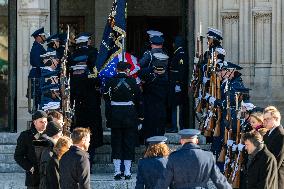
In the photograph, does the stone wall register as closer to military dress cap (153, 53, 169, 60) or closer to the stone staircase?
military dress cap (153, 53, 169, 60)

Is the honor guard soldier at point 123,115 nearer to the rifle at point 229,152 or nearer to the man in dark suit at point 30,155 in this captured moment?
the rifle at point 229,152

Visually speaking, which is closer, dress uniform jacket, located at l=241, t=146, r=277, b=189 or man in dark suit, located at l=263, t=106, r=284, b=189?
dress uniform jacket, located at l=241, t=146, r=277, b=189

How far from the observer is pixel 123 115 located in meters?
17.8

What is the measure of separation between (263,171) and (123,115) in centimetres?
475

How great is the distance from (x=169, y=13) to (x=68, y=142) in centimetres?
1289

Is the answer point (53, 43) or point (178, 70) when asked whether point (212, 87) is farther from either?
point (53, 43)

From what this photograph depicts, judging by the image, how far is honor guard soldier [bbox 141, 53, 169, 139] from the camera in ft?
61.9

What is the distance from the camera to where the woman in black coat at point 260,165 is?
13453 mm

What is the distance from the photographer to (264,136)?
1473 centimetres

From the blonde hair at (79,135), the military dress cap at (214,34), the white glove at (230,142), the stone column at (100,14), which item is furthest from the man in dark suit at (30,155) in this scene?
the stone column at (100,14)

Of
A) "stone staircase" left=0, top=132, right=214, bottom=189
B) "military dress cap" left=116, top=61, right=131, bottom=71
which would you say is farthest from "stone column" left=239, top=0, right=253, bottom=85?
"military dress cap" left=116, top=61, right=131, bottom=71

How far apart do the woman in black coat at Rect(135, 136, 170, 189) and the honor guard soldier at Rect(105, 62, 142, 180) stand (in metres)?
4.30

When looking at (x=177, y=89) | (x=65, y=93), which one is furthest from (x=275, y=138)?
(x=177, y=89)

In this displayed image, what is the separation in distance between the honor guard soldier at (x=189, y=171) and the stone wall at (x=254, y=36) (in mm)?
7753
